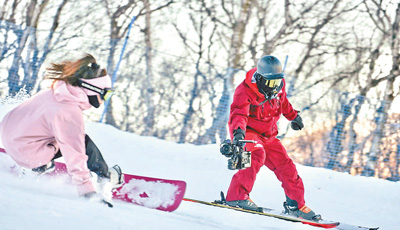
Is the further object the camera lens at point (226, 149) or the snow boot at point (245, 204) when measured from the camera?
the snow boot at point (245, 204)

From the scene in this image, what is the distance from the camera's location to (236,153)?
425 centimetres

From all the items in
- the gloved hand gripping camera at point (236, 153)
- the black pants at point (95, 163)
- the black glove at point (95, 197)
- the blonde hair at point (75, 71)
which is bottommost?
the black glove at point (95, 197)

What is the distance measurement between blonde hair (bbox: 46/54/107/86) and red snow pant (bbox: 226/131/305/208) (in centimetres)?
164

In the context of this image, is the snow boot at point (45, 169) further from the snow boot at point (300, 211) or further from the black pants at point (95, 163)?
the snow boot at point (300, 211)

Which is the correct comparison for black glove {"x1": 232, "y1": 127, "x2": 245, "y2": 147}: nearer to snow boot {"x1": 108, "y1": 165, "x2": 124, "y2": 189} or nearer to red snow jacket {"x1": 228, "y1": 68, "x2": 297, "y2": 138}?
red snow jacket {"x1": 228, "y1": 68, "x2": 297, "y2": 138}

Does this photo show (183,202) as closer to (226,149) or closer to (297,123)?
(226,149)

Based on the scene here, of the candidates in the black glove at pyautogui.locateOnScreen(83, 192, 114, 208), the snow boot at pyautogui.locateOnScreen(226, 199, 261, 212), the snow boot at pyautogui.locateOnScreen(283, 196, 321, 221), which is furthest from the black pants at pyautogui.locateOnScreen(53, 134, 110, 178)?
the snow boot at pyautogui.locateOnScreen(283, 196, 321, 221)

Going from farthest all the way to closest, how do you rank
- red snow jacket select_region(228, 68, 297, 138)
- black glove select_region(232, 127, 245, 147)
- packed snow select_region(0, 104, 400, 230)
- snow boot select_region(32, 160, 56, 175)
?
1. red snow jacket select_region(228, 68, 297, 138)
2. black glove select_region(232, 127, 245, 147)
3. snow boot select_region(32, 160, 56, 175)
4. packed snow select_region(0, 104, 400, 230)

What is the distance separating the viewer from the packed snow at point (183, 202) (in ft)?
8.27

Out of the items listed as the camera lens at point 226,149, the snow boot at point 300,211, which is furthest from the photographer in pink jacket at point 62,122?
the snow boot at point 300,211

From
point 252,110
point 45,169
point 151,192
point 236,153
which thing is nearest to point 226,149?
point 236,153

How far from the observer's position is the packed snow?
252cm

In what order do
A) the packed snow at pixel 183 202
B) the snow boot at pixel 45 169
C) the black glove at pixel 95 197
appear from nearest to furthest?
the packed snow at pixel 183 202, the black glove at pixel 95 197, the snow boot at pixel 45 169

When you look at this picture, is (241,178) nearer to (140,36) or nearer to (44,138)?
(44,138)
